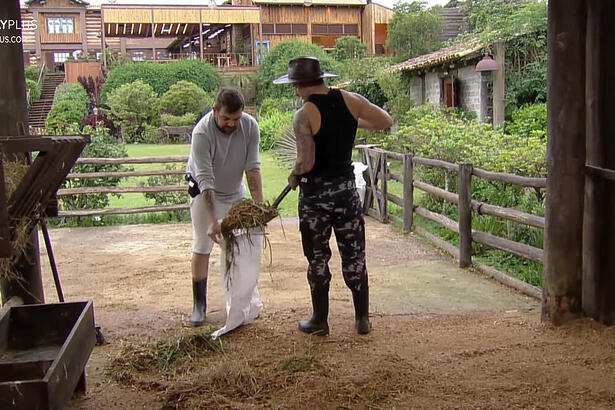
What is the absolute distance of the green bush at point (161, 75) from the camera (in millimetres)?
30141

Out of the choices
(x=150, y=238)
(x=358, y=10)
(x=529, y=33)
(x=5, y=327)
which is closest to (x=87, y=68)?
(x=358, y=10)

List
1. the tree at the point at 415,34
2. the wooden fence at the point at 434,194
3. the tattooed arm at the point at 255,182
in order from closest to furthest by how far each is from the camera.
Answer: the tattooed arm at the point at 255,182, the wooden fence at the point at 434,194, the tree at the point at 415,34

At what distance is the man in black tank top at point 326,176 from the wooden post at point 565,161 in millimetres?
1182

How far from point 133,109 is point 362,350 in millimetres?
24677

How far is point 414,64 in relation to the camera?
19938 millimetres

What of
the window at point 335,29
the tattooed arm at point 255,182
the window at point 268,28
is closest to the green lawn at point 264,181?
the tattooed arm at point 255,182

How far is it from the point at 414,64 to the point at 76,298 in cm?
1517

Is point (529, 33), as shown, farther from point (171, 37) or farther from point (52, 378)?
point (171, 37)

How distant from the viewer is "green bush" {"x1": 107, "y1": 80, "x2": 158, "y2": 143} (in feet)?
89.2

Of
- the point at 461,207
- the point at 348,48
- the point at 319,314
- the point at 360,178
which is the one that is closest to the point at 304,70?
the point at 319,314

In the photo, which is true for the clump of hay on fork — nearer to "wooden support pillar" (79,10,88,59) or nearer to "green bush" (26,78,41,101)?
"green bush" (26,78,41,101)

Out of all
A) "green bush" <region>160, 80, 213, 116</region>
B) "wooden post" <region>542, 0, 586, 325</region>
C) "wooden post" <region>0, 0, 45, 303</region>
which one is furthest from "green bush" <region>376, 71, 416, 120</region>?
"wooden post" <region>0, 0, 45, 303</region>

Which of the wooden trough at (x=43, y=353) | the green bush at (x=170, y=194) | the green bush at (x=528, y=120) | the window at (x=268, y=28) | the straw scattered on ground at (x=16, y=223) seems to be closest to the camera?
the wooden trough at (x=43, y=353)

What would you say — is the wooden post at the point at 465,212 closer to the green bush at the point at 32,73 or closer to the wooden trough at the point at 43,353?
the wooden trough at the point at 43,353
